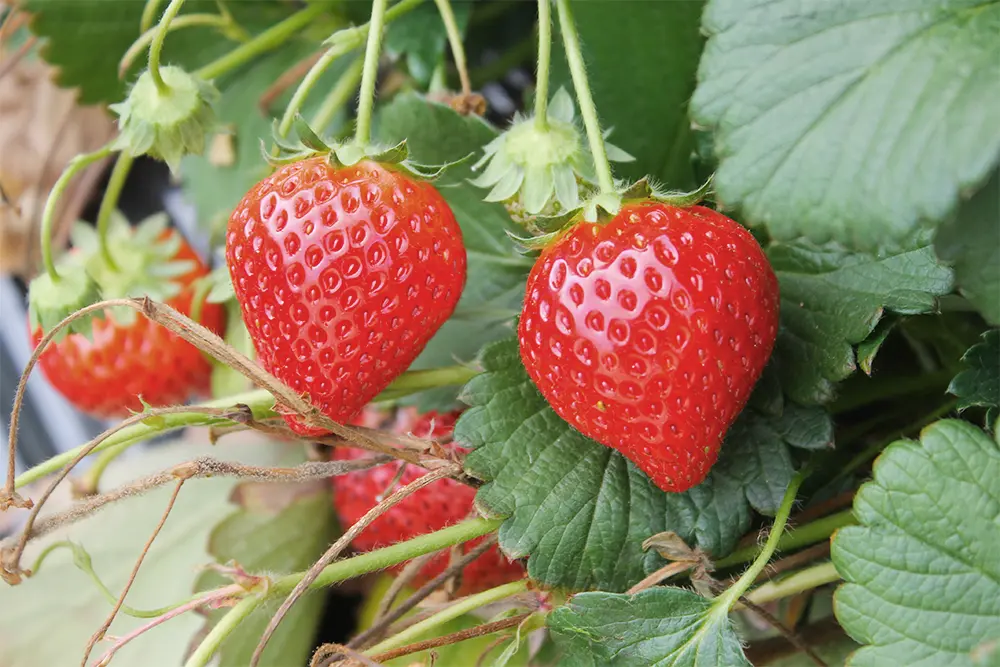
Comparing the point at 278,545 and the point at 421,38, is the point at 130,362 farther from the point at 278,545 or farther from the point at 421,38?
the point at 421,38

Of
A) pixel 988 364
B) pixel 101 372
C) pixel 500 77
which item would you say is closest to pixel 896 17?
pixel 988 364

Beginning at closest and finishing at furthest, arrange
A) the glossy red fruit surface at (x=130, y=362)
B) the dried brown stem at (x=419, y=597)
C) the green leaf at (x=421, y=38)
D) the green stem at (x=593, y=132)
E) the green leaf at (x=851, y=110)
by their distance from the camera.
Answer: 1. the green leaf at (x=851, y=110)
2. the green stem at (x=593, y=132)
3. the dried brown stem at (x=419, y=597)
4. the green leaf at (x=421, y=38)
5. the glossy red fruit surface at (x=130, y=362)

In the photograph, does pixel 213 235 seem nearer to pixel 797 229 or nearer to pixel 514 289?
pixel 514 289

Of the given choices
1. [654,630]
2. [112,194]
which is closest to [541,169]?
[654,630]

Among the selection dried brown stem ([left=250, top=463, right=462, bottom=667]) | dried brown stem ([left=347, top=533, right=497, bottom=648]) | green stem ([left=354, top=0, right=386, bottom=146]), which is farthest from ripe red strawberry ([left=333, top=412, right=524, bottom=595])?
green stem ([left=354, top=0, right=386, bottom=146])

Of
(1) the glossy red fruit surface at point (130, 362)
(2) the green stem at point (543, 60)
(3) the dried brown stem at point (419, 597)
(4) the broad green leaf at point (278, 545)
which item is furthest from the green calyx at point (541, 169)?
(1) the glossy red fruit surface at point (130, 362)

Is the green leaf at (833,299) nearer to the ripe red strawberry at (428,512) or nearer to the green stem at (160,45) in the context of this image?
the ripe red strawberry at (428,512)
